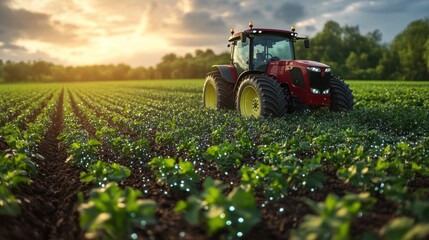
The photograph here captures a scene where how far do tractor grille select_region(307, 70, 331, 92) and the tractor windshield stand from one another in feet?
4.71

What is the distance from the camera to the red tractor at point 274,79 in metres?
9.39

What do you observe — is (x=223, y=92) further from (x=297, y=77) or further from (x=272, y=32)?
(x=297, y=77)

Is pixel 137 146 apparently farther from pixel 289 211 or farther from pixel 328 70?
pixel 328 70

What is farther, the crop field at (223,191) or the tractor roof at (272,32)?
the tractor roof at (272,32)

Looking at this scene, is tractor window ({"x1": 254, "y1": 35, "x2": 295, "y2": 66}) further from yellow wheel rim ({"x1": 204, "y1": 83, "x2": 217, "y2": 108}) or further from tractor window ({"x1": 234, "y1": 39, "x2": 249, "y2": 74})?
yellow wheel rim ({"x1": 204, "y1": 83, "x2": 217, "y2": 108})

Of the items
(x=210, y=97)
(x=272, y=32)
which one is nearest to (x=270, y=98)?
(x=272, y=32)

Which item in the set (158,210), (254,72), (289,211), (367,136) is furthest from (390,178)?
(254,72)

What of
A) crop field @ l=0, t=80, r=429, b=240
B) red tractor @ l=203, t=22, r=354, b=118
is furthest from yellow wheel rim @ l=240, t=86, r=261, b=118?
crop field @ l=0, t=80, r=429, b=240

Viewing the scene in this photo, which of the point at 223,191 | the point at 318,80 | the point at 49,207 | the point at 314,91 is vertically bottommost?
the point at 49,207

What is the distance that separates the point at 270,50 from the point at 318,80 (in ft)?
5.76

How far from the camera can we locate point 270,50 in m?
10.6

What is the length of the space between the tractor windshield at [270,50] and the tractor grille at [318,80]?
144 centimetres

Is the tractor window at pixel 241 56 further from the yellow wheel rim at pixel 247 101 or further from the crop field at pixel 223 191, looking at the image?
the crop field at pixel 223 191

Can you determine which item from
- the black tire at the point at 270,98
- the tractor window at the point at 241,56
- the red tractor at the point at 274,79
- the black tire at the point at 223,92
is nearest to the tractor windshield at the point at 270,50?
the red tractor at the point at 274,79
